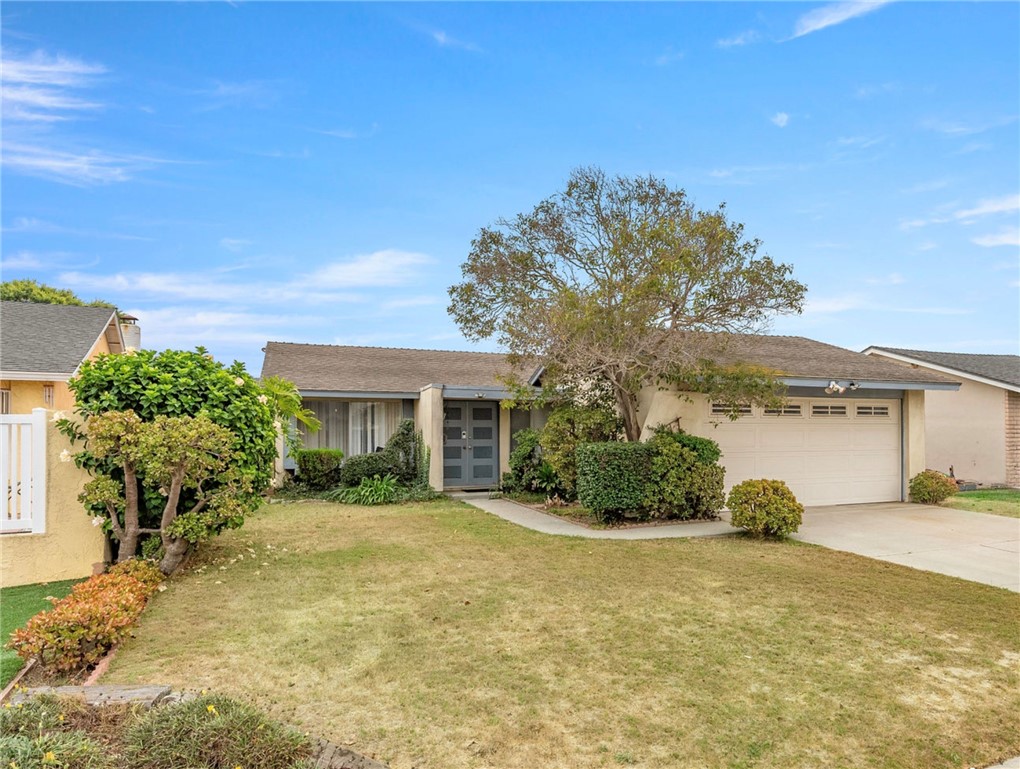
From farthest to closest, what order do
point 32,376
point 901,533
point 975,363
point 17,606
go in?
1. point 975,363
2. point 32,376
3. point 901,533
4. point 17,606

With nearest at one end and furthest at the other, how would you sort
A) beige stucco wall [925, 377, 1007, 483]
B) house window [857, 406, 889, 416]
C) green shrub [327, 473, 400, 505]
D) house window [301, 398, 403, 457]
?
1. house window [857, 406, 889, 416]
2. green shrub [327, 473, 400, 505]
3. house window [301, 398, 403, 457]
4. beige stucco wall [925, 377, 1007, 483]

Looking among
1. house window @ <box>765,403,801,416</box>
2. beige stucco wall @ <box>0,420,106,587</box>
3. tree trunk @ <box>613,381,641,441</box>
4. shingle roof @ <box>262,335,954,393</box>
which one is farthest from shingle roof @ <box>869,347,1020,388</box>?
beige stucco wall @ <box>0,420,106,587</box>

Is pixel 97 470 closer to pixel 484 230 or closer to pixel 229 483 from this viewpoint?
pixel 229 483

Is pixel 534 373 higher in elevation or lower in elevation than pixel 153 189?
lower

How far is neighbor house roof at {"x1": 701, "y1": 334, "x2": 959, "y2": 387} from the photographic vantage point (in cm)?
1120

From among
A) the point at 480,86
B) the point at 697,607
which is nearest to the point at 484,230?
the point at 480,86

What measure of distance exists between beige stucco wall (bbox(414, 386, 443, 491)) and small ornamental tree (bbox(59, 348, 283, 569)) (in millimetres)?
6648

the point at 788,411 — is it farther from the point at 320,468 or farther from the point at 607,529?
the point at 320,468

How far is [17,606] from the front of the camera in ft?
18.0

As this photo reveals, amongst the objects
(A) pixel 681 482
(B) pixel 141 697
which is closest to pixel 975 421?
(A) pixel 681 482

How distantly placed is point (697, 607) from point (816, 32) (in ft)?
32.2

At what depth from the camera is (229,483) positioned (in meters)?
6.50

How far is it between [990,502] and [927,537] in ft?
18.1

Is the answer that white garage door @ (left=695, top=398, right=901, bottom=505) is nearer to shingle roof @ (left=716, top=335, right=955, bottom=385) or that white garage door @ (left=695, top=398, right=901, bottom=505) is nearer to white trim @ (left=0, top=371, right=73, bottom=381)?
shingle roof @ (left=716, top=335, right=955, bottom=385)
